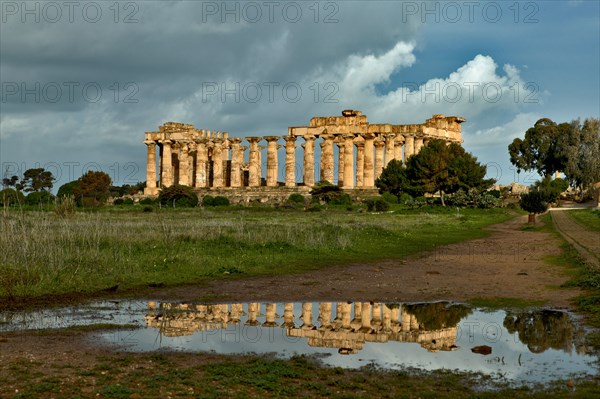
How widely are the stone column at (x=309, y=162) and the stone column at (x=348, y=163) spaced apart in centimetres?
387

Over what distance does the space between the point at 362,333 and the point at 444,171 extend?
54094 mm

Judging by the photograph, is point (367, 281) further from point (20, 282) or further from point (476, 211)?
point (476, 211)

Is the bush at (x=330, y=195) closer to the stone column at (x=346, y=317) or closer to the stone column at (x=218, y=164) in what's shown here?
the stone column at (x=218, y=164)

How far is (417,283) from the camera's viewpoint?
18859mm

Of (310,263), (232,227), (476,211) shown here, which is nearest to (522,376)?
(310,263)

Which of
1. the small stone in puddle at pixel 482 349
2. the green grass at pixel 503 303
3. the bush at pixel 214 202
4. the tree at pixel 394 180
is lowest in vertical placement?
the small stone in puddle at pixel 482 349

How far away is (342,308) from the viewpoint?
15.3m

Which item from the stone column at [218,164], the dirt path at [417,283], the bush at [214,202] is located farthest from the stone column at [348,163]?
the dirt path at [417,283]

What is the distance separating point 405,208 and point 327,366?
52.9m

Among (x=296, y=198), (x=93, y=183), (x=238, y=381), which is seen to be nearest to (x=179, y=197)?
(x=296, y=198)

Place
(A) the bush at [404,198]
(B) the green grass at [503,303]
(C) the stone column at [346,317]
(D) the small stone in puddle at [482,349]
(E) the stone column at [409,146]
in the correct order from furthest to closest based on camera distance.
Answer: (E) the stone column at [409,146], (A) the bush at [404,198], (B) the green grass at [503,303], (C) the stone column at [346,317], (D) the small stone in puddle at [482,349]

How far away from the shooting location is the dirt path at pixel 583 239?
23.7 m

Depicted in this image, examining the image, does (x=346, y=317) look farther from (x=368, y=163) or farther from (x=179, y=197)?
(x=368, y=163)

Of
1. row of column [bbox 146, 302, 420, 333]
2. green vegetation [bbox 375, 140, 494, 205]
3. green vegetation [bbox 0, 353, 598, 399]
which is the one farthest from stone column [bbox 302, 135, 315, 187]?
green vegetation [bbox 0, 353, 598, 399]
